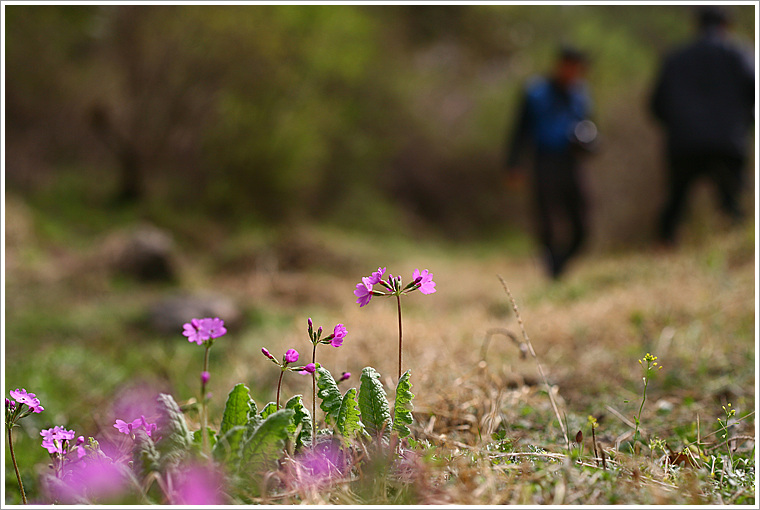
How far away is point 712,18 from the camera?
568cm

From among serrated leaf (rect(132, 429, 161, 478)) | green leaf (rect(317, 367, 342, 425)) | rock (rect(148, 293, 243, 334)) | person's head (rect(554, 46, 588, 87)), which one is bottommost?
serrated leaf (rect(132, 429, 161, 478))

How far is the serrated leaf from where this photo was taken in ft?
3.59

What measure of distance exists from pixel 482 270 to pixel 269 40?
208 inches

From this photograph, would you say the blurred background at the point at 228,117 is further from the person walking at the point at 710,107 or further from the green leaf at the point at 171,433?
the green leaf at the point at 171,433

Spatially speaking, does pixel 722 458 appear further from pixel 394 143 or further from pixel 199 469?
pixel 394 143

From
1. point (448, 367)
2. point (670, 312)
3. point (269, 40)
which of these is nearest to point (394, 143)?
point (269, 40)

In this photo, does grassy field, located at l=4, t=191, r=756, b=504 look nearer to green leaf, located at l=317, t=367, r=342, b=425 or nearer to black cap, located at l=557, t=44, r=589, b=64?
green leaf, located at l=317, t=367, r=342, b=425

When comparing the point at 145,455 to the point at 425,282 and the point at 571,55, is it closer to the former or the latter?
the point at 425,282

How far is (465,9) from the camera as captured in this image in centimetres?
1898

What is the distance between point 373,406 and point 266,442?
27cm

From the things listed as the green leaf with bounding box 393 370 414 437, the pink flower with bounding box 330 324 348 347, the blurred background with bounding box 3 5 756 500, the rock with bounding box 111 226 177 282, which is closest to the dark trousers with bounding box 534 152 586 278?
the blurred background with bounding box 3 5 756 500

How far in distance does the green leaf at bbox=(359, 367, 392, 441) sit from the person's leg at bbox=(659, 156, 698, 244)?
559 cm

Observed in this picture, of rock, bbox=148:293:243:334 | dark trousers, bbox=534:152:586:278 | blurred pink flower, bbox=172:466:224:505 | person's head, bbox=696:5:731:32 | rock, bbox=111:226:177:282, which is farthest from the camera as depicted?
rock, bbox=111:226:177:282

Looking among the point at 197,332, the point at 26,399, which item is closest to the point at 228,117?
the point at 26,399
